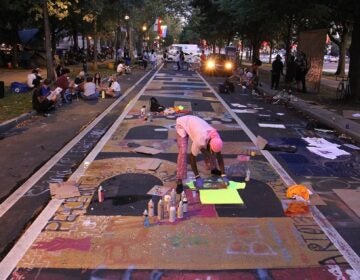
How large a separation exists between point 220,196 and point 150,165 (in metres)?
2.15

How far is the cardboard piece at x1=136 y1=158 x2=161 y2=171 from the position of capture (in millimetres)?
8648

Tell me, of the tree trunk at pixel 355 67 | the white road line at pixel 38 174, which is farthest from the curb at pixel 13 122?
the tree trunk at pixel 355 67

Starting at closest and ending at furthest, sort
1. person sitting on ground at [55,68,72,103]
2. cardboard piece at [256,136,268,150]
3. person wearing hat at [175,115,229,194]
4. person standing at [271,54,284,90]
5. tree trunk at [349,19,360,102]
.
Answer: person wearing hat at [175,115,229,194] → cardboard piece at [256,136,268,150] → person sitting on ground at [55,68,72,103] → tree trunk at [349,19,360,102] → person standing at [271,54,284,90]

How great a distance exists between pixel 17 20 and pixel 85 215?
104 ft

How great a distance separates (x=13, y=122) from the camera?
12.8 metres

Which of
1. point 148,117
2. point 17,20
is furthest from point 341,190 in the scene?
point 17,20

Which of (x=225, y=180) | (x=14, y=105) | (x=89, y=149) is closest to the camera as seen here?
(x=225, y=180)

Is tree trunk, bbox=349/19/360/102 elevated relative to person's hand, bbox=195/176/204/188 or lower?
elevated

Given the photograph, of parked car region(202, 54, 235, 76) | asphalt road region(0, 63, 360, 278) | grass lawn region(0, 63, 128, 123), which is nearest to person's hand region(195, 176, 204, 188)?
asphalt road region(0, 63, 360, 278)

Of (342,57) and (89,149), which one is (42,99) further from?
(342,57)

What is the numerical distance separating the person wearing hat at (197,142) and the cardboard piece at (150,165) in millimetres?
981

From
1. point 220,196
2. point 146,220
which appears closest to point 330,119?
point 220,196

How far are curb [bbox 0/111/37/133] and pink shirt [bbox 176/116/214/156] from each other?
682 cm

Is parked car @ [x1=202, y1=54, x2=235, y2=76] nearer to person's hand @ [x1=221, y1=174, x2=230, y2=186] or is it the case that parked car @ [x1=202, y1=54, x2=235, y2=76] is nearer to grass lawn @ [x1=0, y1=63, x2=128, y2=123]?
grass lawn @ [x1=0, y1=63, x2=128, y2=123]
